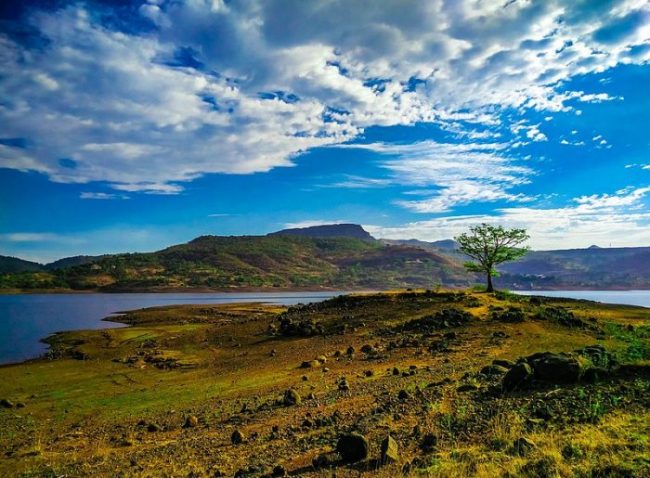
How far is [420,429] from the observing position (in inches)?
385

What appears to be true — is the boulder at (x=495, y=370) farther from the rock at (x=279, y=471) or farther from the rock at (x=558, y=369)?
the rock at (x=279, y=471)

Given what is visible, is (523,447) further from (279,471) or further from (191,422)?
(191,422)

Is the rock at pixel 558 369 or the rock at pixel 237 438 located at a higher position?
the rock at pixel 558 369

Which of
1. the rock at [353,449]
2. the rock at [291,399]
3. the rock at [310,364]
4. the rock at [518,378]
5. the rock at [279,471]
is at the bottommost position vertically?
the rock at [310,364]

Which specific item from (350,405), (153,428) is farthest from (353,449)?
(153,428)

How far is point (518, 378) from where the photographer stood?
11.9 metres

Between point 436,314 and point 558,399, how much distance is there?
2133 centimetres

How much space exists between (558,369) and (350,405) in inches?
248

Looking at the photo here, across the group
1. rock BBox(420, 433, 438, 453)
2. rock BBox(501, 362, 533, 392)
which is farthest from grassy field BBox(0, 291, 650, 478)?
rock BBox(501, 362, 533, 392)

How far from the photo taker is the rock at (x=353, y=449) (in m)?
8.64

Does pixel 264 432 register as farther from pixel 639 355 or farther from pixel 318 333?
pixel 318 333

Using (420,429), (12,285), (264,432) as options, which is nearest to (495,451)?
(420,429)

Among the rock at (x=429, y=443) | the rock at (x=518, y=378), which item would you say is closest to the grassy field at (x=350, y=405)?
the rock at (x=429, y=443)

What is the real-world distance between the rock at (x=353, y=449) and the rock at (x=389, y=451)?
1.28 feet
